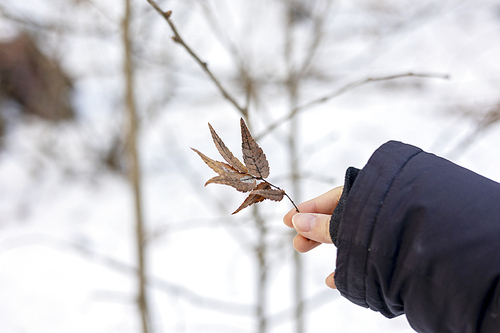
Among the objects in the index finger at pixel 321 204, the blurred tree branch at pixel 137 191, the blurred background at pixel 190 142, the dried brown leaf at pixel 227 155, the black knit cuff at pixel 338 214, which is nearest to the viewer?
the dried brown leaf at pixel 227 155

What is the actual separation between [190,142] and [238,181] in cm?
354

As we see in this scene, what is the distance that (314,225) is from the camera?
0.62m

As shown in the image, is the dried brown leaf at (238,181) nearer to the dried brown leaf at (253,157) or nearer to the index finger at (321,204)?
the dried brown leaf at (253,157)

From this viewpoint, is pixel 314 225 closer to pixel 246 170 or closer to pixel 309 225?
pixel 309 225

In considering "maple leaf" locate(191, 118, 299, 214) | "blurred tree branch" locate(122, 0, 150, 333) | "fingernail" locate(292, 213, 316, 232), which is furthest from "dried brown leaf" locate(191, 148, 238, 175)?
"blurred tree branch" locate(122, 0, 150, 333)

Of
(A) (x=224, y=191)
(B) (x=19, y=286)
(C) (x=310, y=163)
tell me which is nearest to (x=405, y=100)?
(C) (x=310, y=163)

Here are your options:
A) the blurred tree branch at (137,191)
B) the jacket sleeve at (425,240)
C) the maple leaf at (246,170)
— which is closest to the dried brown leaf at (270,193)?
the maple leaf at (246,170)

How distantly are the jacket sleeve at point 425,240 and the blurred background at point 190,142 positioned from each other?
39 cm

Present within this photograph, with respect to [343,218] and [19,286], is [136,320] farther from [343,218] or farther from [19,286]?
[343,218]

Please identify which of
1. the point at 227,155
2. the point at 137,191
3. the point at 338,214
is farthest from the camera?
the point at 137,191

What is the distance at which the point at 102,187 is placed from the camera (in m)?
3.62

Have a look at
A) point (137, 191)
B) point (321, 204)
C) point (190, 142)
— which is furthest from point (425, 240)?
point (190, 142)

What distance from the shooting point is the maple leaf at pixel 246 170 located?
1.43ft

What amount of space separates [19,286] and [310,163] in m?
2.92
